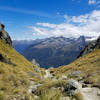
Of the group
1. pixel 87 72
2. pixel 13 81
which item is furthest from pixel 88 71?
pixel 13 81

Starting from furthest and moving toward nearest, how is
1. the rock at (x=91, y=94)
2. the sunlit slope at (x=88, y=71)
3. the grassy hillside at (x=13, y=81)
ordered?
the sunlit slope at (x=88, y=71) → the grassy hillside at (x=13, y=81) → the rock at (x=91, y=94)

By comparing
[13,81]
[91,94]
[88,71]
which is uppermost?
[88,71]

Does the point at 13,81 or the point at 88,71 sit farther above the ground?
the point at 88,71

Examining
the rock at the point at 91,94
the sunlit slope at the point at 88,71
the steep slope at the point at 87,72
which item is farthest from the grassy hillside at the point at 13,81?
the sunlit slope at the point at 88,71

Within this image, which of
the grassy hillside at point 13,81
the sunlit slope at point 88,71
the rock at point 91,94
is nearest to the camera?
the rock at point 91,94

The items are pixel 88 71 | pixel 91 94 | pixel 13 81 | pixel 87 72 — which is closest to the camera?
pixel 91 94

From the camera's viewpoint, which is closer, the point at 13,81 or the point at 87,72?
the point at 13,81

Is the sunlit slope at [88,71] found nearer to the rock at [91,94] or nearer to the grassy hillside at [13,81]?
the rock at [91,94]

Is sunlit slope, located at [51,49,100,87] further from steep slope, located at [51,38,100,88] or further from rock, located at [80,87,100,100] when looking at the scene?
rock, located at [80,87,100,100]

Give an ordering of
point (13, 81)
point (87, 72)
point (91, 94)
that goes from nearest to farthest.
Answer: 1. point (91, 94)
2. point (13, 81)
3. point (87, 72)

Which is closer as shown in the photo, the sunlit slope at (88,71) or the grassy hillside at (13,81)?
the grassy hillside at (13,81)

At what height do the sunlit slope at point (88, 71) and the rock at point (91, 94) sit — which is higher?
the sunlit slope at point (88, 71)

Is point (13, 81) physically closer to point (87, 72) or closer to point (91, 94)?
point (91, 94)

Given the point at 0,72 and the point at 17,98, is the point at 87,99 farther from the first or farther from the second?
the point at 0,72
